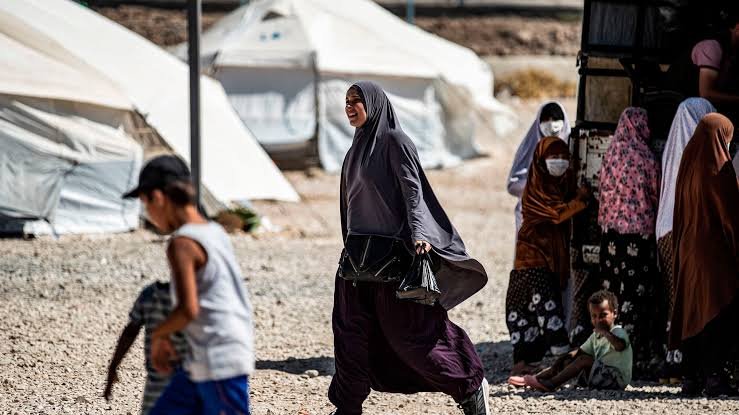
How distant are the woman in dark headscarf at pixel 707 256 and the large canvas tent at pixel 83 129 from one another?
7136 mm

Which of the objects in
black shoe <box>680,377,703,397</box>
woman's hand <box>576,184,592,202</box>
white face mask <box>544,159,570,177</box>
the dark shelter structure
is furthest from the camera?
the dark shelter structure

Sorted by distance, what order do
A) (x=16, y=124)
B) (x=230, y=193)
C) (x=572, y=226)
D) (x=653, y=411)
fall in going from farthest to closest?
(x=230, y=193) → (x=16, y=124) → (x=572, y=226) → (x=653, y=411)

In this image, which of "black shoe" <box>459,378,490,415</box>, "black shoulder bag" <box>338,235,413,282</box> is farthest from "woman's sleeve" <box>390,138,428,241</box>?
"black shoe" <box>459,378,490,415</box>

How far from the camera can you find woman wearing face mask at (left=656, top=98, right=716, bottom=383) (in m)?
5.51

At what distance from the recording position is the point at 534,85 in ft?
82.2

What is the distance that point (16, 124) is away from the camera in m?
11.2

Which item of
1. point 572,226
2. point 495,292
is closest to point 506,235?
point 495,292

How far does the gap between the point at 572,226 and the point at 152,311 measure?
11.1ft

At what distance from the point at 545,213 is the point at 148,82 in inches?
307

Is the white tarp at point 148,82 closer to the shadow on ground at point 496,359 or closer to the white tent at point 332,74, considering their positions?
the white tent at point 332,74

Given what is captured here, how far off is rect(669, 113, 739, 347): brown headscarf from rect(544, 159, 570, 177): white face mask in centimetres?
70

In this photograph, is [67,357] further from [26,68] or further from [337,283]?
[26,68]

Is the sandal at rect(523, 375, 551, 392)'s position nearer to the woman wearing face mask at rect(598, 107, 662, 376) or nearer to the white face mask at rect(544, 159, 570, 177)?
the woman wearing face mask at rect(598, 107, 662, 376)

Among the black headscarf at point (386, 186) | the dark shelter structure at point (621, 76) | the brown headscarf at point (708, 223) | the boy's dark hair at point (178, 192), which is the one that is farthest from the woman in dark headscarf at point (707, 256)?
the boy's dark hair at point (178, 192)
